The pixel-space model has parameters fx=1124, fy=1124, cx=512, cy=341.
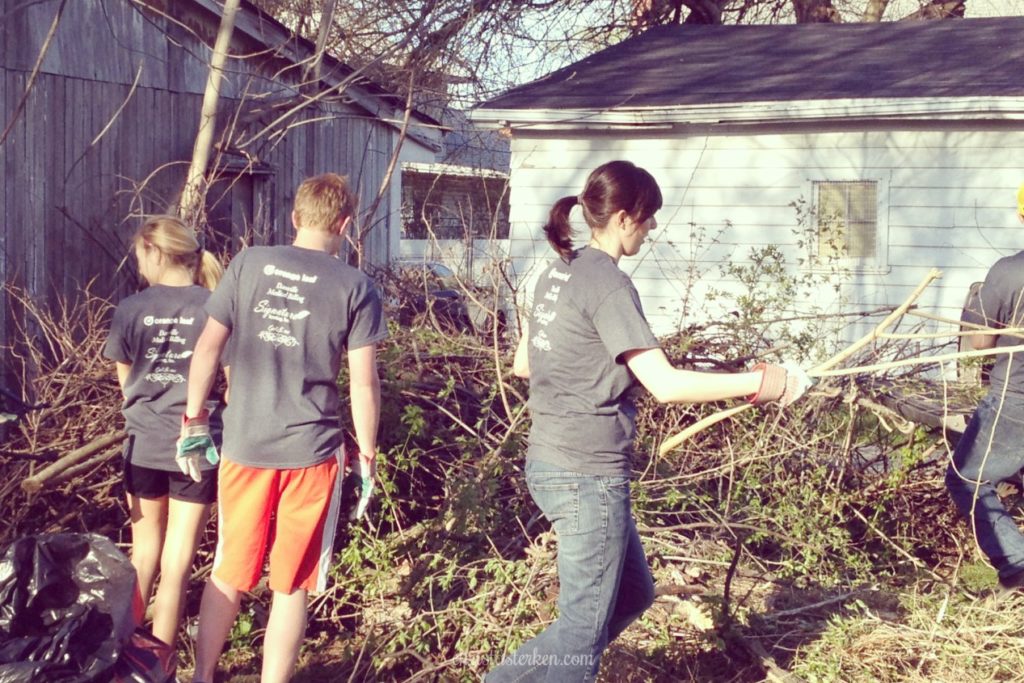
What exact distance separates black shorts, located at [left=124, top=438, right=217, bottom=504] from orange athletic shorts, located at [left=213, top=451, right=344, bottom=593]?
0.38 m

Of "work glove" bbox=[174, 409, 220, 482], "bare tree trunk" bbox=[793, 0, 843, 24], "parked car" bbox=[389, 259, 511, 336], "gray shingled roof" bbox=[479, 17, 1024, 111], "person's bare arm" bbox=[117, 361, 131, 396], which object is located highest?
"bare tree trunk" bbox=[793, 0, 843, 24]

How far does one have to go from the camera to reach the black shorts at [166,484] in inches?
163

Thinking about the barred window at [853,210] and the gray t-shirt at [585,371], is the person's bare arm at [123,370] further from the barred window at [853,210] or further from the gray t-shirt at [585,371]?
the barred window at [853,210]

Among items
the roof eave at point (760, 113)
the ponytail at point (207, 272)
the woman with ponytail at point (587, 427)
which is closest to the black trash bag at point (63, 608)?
the woman with ponytail at point (587, 427)

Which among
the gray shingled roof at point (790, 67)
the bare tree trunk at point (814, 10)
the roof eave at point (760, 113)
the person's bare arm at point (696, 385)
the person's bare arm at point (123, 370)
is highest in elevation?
the bare tree trunk at point (814, 10)

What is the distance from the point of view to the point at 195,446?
389cm

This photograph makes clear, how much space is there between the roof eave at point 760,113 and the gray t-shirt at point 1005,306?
5.94m

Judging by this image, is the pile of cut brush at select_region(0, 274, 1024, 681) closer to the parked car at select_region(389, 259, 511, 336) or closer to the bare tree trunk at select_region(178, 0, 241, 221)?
the parked car at select_region(389, 259, 511, 336)

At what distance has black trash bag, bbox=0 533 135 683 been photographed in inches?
120

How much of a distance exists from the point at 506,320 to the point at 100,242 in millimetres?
4237

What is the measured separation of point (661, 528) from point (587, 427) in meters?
1.79

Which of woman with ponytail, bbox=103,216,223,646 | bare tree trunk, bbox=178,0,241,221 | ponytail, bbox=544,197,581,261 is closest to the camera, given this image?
ponytail, bbox=544,197,581,261

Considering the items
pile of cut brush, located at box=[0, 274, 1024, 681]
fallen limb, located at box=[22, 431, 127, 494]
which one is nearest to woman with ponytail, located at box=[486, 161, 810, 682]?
pile of cut brush, located at box=[0, 274, 1024, 681]

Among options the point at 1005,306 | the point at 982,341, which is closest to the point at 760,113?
the point at 1005,306
